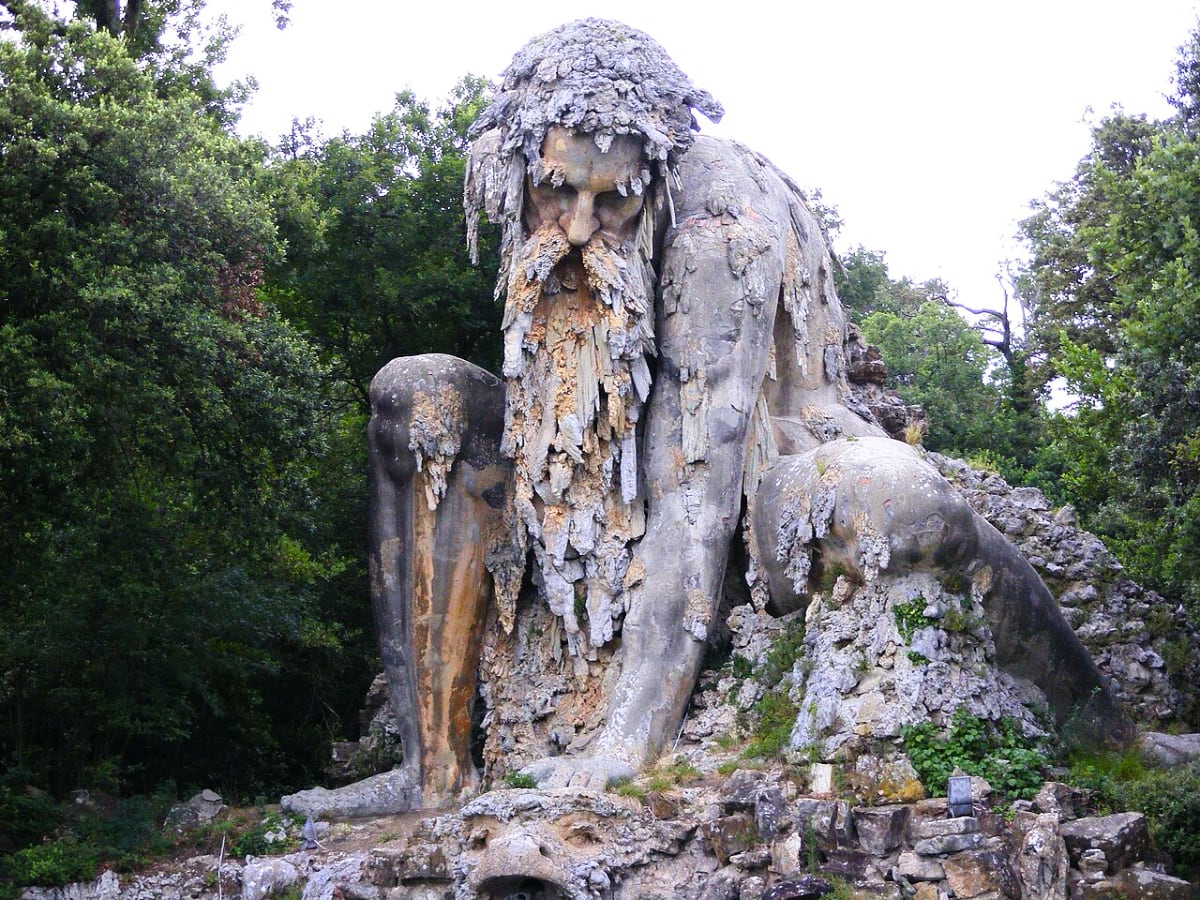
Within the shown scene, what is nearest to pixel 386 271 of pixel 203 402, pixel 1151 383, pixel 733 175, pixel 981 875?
pixel 203 402

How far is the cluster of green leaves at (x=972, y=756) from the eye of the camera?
→ 31.5 ft

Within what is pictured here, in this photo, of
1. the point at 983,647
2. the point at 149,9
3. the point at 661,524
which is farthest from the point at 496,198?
the point at 149,9

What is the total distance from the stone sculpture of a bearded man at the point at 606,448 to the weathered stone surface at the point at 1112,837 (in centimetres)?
160

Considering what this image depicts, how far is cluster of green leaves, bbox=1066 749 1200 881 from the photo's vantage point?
9344mm

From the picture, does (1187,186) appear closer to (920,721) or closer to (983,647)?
(983,647)

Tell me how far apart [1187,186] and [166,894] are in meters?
9.45

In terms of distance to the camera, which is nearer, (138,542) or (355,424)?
(138,542)

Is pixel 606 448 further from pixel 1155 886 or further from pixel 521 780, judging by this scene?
pixel 1155 886

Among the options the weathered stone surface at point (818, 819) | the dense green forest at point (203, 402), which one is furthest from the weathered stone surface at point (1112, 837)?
the dense green forest at point (203, 402)

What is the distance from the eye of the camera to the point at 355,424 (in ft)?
66.0

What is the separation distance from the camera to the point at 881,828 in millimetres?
9305

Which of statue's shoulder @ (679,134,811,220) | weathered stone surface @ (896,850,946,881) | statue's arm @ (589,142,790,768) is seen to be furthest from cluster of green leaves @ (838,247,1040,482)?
weathered stone surface @ (896,850,946,881)

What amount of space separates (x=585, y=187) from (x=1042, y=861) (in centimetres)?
542

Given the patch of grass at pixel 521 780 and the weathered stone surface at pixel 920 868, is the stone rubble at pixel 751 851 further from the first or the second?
the patch of grass at pixel 521 780
